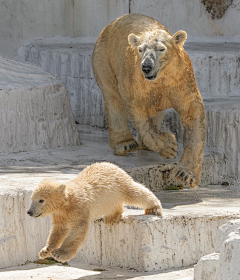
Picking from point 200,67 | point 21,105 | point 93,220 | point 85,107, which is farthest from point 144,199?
point 85,107

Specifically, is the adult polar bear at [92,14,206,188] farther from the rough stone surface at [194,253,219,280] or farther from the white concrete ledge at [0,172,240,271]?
the rough stone surface at [194,253,219,280]

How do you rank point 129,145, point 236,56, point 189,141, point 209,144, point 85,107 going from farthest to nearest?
point 85,107 < point 236,56 < point 209,144 < point 129,145 < point 189,141

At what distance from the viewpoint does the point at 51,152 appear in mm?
6891

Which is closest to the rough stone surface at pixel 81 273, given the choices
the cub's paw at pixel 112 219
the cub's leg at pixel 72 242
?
the cub's paw at pixel 112 219

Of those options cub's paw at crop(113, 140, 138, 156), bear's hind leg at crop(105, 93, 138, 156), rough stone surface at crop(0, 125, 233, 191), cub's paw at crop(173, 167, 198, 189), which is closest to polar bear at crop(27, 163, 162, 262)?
cub's paw at crop(173, 167, 198, 189)

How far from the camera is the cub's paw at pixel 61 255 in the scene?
12.2ft

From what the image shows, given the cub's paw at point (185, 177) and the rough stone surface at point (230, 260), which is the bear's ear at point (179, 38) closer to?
the cub's paw at point (185, 177)

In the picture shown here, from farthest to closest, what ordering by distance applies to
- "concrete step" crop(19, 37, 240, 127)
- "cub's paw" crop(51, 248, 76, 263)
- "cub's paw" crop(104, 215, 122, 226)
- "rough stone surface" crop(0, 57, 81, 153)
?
"concrete step" crop(19, 37, 240, 127)
"rough stone surface" crop(0, 57, 81, 153)
"cub's paw" crop(104, 215, 122, 226)
"cub's paw" crop(51, 248, 76, 263)

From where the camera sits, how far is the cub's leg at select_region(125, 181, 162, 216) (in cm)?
428

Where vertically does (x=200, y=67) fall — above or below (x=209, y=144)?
above

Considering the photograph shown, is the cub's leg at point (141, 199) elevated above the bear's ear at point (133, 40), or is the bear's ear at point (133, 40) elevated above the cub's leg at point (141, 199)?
the bear's ear at point (133, 40)

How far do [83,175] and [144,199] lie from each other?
0.46 meters

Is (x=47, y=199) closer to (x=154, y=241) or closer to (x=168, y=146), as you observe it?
(x=154, y=241)

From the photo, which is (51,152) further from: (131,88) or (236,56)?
(236,56)
